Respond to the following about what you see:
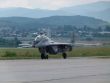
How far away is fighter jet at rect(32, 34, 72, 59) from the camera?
4978 cm

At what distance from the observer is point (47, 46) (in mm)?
51438

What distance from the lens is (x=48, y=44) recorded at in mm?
51219

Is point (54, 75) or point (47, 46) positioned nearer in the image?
point (54, 75)

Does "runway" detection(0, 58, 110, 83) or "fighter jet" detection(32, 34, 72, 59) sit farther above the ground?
"runway" detection(0, 58, 110, 83)

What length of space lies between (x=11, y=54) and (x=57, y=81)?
3745 cm

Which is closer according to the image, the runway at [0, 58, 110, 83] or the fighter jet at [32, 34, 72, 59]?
the runway at [0, 58, 110, 83]

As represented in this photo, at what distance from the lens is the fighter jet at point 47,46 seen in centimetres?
4978

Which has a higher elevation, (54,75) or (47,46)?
(54,75)

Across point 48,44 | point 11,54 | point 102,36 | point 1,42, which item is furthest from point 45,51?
point 102,36

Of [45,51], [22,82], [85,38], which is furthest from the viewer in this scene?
[85,38]

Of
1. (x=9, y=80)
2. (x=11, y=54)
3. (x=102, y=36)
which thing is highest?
(x=9, y=80)

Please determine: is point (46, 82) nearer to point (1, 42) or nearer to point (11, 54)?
point (11, 54)

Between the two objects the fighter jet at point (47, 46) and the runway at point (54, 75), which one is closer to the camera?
the runway at point (54, 75)

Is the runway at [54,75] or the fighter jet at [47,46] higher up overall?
the runway at [54,75]
